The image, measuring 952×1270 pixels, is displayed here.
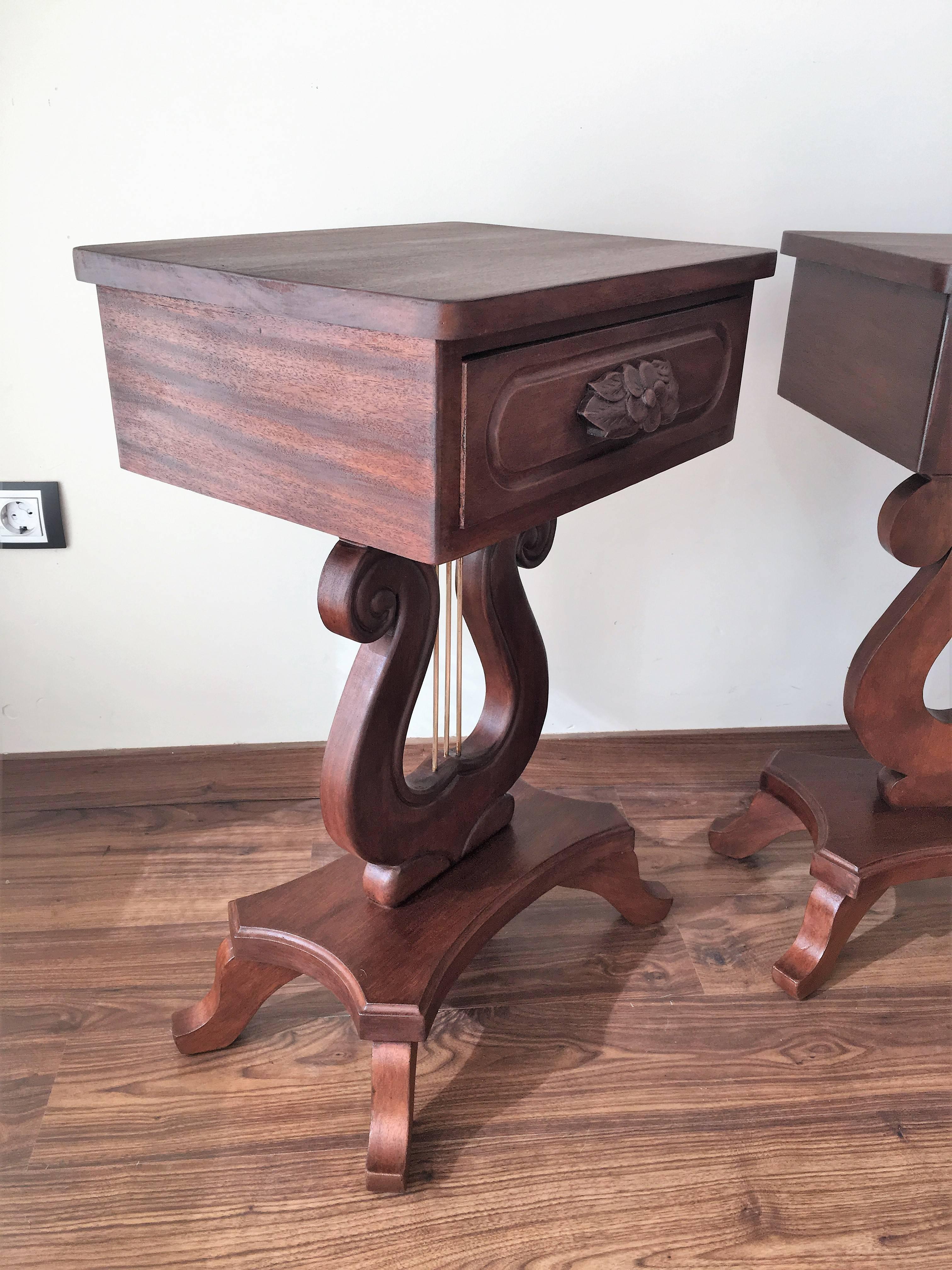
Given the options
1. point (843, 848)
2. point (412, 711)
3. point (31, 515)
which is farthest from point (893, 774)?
point (31, 515)

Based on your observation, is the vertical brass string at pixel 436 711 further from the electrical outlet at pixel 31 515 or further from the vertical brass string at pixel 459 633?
the electrical outlet at pixel 31 515

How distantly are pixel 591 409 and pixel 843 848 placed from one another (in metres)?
0.63

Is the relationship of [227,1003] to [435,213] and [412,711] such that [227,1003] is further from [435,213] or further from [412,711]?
[435,213]

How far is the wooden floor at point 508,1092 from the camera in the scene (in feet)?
2.77

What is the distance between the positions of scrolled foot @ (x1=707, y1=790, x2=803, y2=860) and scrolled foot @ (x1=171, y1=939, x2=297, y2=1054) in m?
0.61

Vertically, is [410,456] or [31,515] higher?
[410,456]

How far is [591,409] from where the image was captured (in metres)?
0.74

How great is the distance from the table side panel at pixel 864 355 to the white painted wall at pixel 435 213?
248 mm

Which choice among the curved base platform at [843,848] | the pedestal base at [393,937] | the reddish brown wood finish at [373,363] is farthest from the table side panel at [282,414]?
the curved base platform at [843,848]

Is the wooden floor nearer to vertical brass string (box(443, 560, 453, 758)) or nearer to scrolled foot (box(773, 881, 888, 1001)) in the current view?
scrolled foot (box(773, 881, 888, 1001))

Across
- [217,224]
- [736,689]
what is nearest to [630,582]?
[736,689]

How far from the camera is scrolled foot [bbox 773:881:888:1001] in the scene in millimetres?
1096

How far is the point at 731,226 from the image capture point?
131 cm

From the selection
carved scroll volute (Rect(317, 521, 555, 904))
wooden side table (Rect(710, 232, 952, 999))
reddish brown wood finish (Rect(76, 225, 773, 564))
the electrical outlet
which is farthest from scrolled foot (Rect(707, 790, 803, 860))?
the electrical outlet
